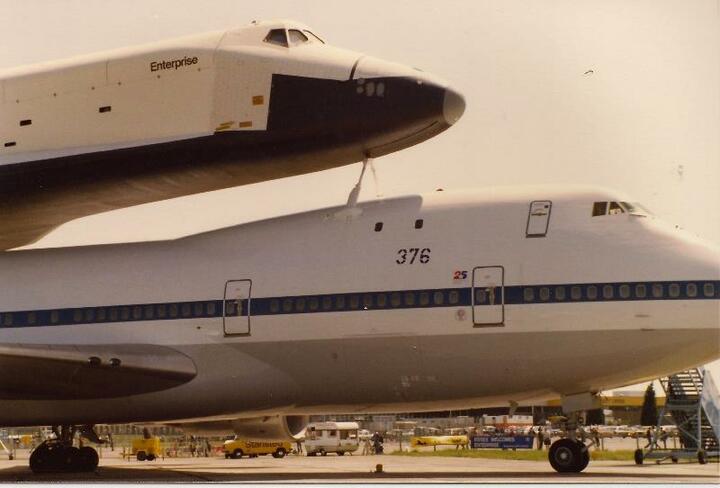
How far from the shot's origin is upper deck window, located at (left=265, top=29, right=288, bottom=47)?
18922 mm

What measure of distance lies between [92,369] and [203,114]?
199 inches

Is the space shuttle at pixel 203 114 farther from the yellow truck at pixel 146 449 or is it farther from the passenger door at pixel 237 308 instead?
the yellow truck at pixel 146 449

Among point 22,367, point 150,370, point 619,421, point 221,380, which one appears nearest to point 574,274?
point 221,380

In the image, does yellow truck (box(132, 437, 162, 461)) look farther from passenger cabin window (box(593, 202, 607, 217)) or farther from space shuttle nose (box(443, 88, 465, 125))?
passenger cabin window (box(593, 202, 607, 217))

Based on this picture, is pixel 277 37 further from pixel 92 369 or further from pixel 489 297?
pixel 92 369

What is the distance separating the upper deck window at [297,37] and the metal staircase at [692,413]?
11.0 metres

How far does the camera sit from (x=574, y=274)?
52.7ft

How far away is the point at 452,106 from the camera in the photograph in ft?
56.8

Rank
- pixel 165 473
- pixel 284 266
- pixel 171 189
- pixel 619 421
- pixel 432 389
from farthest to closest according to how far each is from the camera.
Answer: pixel 619 421
pixel 165 473
pixel 171 189
pixel 284 266
pixel 432 389

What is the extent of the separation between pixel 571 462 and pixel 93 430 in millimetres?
10760

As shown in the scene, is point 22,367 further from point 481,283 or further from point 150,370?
point 481,283

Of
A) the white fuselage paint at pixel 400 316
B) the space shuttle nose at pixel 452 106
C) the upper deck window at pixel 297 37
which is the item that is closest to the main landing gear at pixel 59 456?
the white fuselage paint at pixel 400 316

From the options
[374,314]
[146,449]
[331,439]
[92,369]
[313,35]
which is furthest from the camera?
[331,439]

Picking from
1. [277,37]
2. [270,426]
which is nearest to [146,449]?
[270,426]
